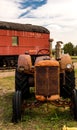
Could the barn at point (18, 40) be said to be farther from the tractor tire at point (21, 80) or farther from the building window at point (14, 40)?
the tractor tire at point (21, 80)

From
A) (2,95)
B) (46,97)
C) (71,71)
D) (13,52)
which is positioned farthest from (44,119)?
(13,52)

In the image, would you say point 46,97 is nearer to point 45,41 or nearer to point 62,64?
point 62,64

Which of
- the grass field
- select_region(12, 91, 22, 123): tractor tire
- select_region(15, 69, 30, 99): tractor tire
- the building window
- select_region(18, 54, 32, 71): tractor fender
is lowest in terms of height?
the grass field

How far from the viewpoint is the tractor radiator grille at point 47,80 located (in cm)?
711

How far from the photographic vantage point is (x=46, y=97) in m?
7.05

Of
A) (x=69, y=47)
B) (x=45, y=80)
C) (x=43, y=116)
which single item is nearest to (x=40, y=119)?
(x=43, y=116)

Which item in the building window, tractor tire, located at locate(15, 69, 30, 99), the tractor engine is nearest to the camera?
the tractor engine

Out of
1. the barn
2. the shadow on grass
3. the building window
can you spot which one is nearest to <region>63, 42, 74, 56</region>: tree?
the barn

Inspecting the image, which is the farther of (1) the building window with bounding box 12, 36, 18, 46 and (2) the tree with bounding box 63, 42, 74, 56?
(2) the tree with bounding box 63, 42, 74, 56

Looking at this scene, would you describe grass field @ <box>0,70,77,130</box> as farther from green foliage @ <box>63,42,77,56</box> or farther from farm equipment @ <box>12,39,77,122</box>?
green foliage @ <box>63,42,77,56</box>

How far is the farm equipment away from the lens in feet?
22.6

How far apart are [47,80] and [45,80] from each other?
0.15ft

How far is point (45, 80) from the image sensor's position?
7.13 metres

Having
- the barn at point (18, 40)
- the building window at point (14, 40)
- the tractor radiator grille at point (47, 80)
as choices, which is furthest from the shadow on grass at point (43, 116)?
the building window at point (14, 40)
